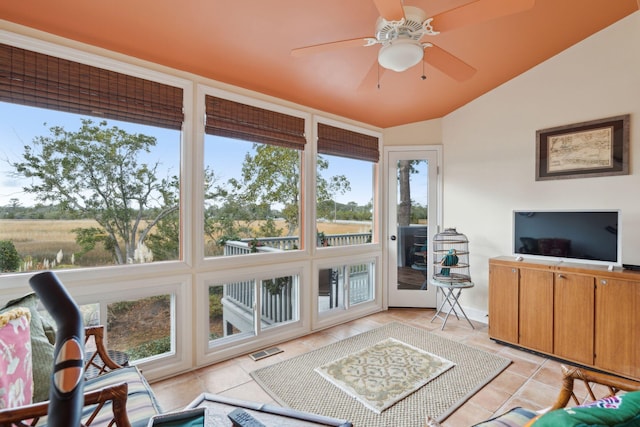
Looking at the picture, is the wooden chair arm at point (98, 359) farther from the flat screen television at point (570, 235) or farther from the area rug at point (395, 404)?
the flat screen television at point (570, 235)

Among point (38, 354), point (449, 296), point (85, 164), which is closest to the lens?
point (38, 354)

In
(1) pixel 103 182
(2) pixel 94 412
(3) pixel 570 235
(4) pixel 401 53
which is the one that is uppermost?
(4) pixel 401 53

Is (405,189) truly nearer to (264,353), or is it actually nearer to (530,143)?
(530,143)

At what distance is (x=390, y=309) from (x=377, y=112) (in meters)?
2.56

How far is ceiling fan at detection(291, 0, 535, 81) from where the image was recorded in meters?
1.50

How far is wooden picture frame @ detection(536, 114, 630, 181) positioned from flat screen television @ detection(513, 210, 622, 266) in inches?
17.9

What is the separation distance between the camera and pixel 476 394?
2316 millimetres

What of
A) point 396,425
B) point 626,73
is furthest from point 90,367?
point 626,73

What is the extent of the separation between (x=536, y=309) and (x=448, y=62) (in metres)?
2.36

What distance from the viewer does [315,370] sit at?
2.66 m

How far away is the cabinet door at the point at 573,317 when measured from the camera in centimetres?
265

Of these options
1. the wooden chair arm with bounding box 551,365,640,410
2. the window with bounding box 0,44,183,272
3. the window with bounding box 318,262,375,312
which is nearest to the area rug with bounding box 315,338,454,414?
the window with bounding box 318,262,375,312

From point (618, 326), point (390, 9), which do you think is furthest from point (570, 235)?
point (390, 9)

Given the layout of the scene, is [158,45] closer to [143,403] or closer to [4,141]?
[4,141]
